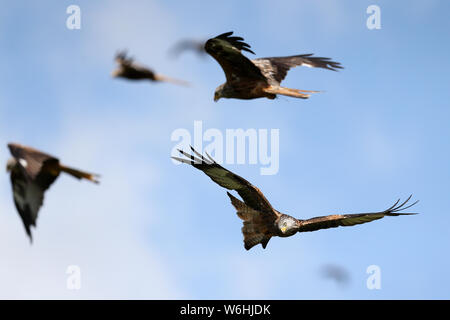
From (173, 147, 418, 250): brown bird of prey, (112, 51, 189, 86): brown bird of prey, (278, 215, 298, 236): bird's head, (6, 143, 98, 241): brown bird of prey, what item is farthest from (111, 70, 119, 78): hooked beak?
(278, 215, 298, 236): bird's head

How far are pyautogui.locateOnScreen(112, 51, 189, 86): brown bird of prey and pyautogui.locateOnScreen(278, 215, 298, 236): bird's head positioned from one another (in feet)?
9.51

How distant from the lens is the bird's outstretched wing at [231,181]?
11953 millimetres

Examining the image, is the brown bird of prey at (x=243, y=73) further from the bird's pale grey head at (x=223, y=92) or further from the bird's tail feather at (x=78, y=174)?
the bird's tail feather at (x=78, y=174)

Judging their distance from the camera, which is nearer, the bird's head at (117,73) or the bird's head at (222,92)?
the bird's head at (117,73)

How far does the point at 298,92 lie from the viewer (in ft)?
39.8

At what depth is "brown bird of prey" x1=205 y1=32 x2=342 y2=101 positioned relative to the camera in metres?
12.1

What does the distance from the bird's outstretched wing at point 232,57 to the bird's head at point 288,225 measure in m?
2.49

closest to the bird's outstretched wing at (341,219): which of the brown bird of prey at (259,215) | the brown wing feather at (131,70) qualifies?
the brown bird of prey at (259,215)

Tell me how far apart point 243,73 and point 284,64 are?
1607 mm

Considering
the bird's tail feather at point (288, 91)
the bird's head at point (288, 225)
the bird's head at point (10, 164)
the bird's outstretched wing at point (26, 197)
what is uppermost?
the bird's tail feather at point (288, 91)

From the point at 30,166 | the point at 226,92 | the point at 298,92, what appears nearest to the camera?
the point at 30,166
